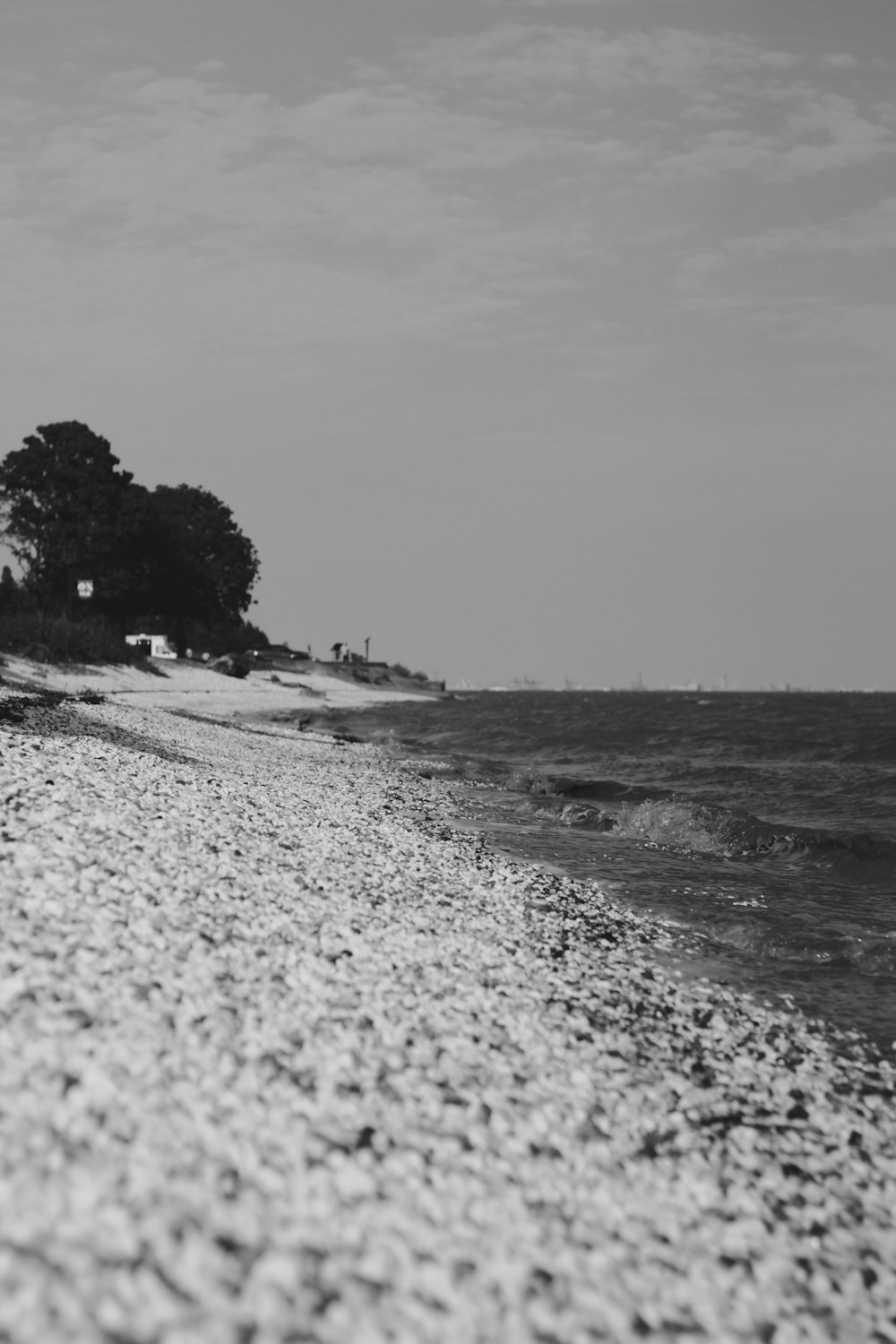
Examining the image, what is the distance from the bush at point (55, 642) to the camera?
183 ft

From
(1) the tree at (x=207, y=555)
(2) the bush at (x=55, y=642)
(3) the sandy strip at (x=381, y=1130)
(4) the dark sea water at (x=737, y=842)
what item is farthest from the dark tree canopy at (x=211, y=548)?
(3) the sandy strip at (x=381, y=1130)

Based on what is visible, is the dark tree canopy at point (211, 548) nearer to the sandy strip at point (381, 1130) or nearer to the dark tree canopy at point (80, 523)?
the dark tree canopy at point (80, 523)

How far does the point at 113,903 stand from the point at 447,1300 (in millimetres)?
4486

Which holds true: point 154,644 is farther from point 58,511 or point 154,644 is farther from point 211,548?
point 211,548

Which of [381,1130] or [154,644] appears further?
[154,644]

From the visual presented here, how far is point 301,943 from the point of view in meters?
8.38

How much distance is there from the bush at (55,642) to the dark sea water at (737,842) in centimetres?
2077

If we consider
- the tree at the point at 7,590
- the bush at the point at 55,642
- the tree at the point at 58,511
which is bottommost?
the bush at the point at 55,642

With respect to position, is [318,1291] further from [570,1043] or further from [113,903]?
[113,903]

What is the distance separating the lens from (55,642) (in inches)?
2324

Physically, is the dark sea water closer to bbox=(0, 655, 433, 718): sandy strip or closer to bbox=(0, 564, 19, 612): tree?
bbox=(0, 655, 433, 718): sandy strip

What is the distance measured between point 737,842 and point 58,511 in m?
72.6

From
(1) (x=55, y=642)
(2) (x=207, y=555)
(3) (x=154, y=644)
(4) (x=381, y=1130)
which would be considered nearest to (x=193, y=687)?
(1) (x=55, y=642)

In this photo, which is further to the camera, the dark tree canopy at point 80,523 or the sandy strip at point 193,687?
the dark tree canopy at point 80,523
